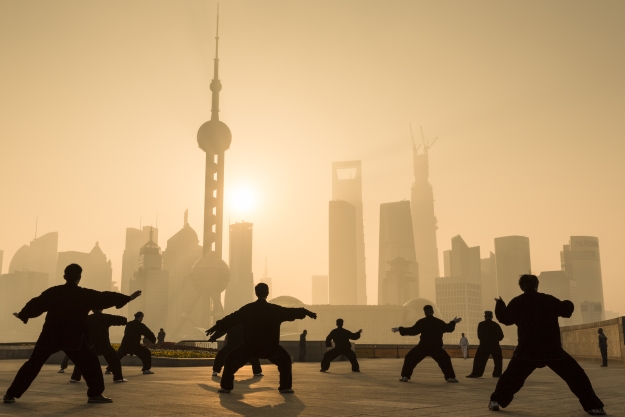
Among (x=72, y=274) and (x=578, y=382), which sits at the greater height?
(x=72, y=274)

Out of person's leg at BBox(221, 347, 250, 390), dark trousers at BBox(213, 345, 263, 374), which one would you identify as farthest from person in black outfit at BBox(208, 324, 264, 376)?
person's leg at BBox(221, 347, 250, 390)

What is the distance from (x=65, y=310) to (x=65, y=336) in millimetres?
362

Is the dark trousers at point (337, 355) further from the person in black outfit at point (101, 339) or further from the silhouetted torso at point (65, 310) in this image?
the silhouetted torso at point (65, 310)

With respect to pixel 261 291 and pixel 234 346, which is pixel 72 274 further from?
pixel 234 346

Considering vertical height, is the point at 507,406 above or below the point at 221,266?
below

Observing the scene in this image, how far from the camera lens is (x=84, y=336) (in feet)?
29.6

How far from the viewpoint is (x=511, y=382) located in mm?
8055

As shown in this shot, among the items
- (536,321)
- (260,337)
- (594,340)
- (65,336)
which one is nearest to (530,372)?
(536,321)

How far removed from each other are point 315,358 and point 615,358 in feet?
41.1

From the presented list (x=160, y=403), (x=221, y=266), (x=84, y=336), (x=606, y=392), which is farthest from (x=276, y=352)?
(x=221, y=266)

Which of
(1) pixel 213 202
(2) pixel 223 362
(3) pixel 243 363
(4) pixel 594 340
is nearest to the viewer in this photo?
(3) pixel 243 363

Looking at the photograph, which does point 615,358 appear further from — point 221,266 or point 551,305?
point 221,266

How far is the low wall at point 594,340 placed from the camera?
2390 cm

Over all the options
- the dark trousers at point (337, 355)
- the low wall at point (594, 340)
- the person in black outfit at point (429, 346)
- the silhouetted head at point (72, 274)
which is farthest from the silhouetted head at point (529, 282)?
the low wall at point (594, 340)
